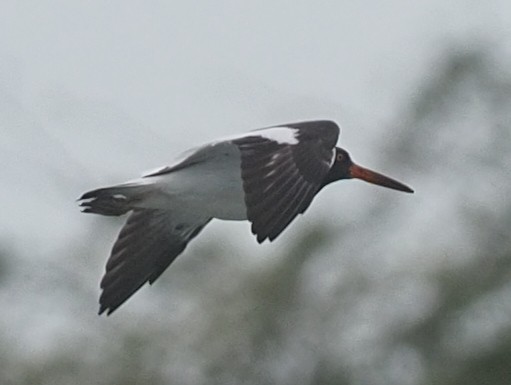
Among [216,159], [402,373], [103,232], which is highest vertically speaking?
[216,159]

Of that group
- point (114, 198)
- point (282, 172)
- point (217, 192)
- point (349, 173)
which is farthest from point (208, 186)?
point (349, 173)

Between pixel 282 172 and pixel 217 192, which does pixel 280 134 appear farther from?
pixel 217 192

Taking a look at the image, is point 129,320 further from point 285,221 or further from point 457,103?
point 285,221

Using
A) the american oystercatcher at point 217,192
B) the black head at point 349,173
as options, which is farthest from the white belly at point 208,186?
the black head at point 349,173

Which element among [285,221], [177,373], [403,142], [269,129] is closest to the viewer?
[285,221]

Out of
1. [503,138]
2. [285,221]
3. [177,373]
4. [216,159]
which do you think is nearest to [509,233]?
[503,138]

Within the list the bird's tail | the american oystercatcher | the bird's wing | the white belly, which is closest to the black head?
the american oystercatcher

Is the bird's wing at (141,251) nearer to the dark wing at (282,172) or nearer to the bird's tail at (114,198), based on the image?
the bird's tail at (114,198)
